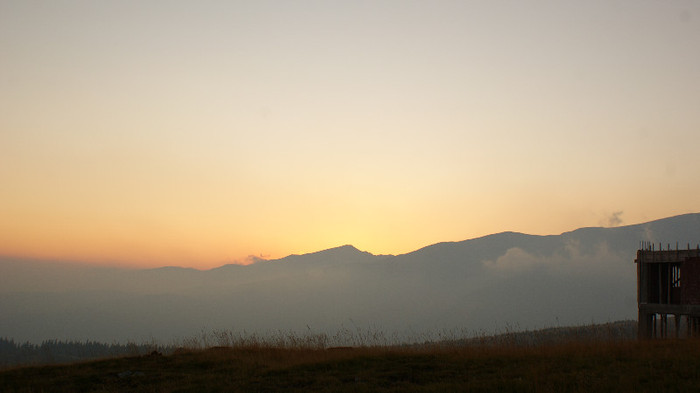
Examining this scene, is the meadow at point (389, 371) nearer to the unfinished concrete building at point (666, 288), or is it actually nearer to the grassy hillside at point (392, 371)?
the grassy hillside at point (392, 371)

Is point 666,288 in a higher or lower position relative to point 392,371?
higher

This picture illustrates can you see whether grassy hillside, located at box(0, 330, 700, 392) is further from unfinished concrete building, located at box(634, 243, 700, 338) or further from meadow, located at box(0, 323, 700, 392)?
unfinished concrete building, located at box(634, 243, 700, 338)

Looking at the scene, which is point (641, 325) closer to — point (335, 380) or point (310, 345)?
point (310, 345)

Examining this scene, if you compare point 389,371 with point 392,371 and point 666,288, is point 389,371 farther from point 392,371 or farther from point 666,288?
point 666,288

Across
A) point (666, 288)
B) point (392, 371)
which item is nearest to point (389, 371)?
point (392, 371)

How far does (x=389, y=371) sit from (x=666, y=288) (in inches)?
648

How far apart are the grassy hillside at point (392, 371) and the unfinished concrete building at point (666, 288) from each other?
193 inches

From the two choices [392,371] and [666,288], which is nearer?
[392,371]

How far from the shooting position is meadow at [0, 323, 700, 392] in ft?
44.5

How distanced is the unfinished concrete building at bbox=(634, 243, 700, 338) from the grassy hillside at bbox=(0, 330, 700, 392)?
4908 millimetres

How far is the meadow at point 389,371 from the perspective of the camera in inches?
535

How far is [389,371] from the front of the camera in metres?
16.2

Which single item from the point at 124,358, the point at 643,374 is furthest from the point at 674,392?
the point at 124,358

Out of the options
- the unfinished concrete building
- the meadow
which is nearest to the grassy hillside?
the meadow
